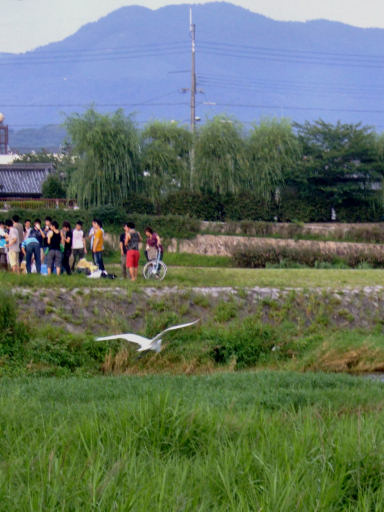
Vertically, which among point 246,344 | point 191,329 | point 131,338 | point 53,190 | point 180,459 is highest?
point 53,190

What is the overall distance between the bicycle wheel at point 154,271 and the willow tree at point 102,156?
2436 centimetres

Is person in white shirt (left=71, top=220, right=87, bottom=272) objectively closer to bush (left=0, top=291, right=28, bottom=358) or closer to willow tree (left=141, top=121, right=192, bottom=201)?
bush (left=0, top=291, right=28, bottom=358)

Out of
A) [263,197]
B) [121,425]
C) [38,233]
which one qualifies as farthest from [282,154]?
[121,425]

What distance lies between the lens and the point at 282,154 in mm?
51969

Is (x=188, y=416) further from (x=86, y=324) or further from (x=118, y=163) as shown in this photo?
(x=118, y=163)

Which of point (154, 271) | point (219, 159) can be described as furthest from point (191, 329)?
point (219, 159)

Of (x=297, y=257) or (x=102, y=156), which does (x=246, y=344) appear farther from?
(x=102, y=156)

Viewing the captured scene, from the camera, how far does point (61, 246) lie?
78.2ft

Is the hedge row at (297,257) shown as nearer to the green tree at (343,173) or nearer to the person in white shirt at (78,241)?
the green tree at (343,173)

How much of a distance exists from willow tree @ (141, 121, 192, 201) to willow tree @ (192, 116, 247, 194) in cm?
107

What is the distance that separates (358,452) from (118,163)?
1691 inches

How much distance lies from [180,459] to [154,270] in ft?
54.2

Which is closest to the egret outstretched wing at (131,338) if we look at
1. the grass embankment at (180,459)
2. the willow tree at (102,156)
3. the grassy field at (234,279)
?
the grassy field at (234,279)

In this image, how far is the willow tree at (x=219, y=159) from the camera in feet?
167
